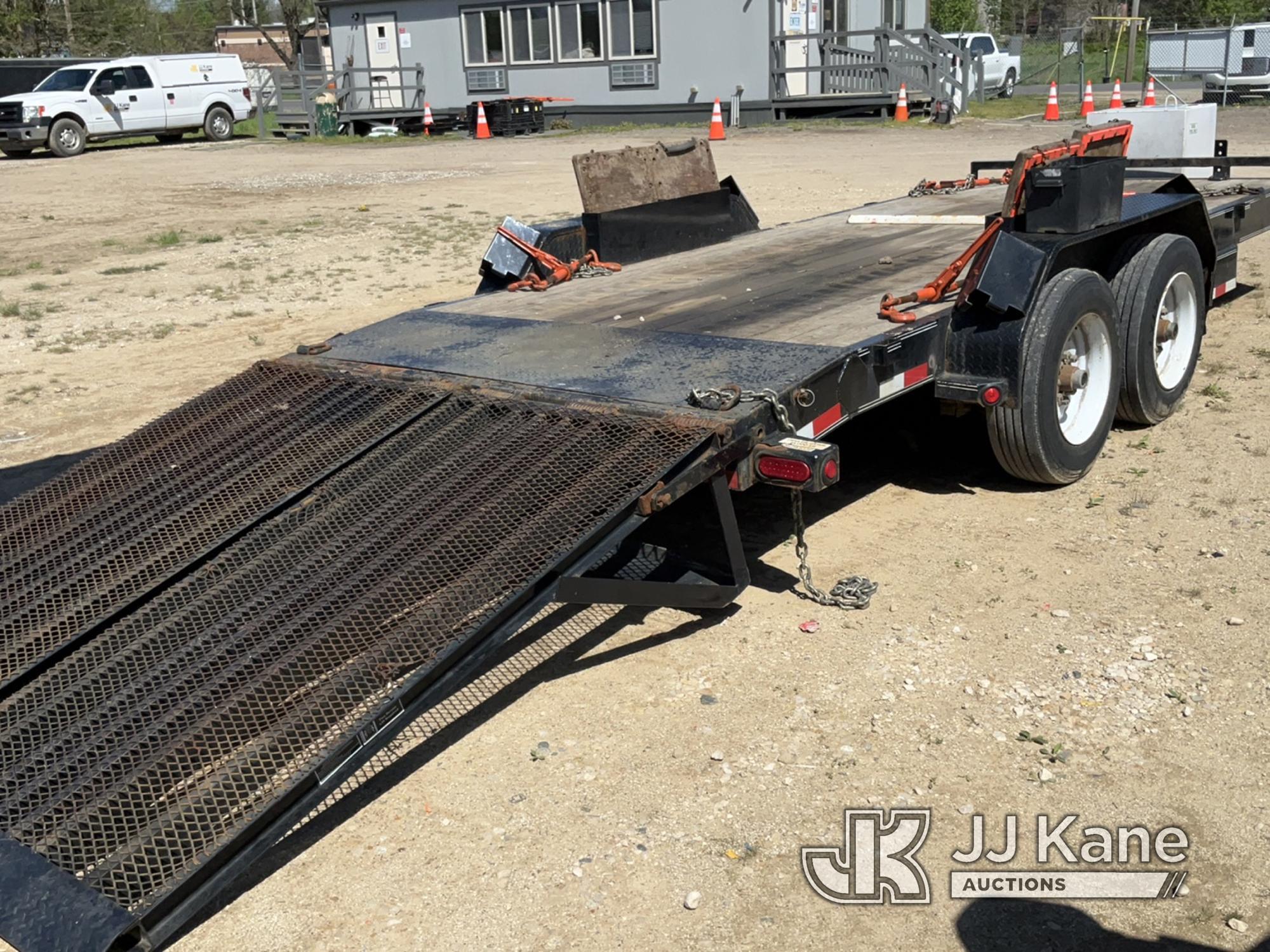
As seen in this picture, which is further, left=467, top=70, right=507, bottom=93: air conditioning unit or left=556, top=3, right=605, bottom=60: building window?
left=467, top=70, right=507, bottom=93: air conditioning unit

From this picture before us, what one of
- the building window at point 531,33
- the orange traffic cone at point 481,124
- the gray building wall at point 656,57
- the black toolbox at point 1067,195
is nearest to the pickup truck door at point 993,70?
the gray building wall at point 656,57

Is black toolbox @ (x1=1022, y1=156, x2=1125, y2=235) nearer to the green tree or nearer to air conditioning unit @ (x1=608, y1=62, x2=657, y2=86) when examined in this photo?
air conditioning unit @ (x1=608, y1=62, x2=657, y2=86)

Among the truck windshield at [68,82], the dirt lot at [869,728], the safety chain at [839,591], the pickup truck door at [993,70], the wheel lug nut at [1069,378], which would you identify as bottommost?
the dirt lot at [869,728]

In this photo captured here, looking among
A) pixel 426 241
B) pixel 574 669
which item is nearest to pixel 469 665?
pixel 574 669

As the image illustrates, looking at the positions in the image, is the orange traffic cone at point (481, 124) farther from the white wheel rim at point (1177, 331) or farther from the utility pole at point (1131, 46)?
the white wheel rim at point (1177, 331)

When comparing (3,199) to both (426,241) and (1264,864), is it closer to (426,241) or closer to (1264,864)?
(426,241)

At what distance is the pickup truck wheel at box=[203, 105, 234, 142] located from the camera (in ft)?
95.6

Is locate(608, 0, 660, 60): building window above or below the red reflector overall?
above

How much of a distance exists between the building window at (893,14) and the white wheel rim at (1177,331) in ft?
75.7

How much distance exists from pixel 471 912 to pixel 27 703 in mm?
1303

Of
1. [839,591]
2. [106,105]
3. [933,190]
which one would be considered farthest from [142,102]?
[839,591]

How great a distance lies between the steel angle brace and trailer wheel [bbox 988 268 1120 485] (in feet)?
4.82

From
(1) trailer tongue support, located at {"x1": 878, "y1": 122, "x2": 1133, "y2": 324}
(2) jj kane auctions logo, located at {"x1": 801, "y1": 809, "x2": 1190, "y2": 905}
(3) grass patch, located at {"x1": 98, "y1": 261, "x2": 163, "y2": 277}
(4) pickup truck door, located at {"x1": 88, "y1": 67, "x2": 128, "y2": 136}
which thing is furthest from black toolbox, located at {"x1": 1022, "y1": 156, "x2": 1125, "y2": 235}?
(4) pickup truck door, located at {"x1": 88, "y1": 67, "x2": 128, "y2": 136}

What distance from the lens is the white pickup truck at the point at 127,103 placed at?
25844mm
